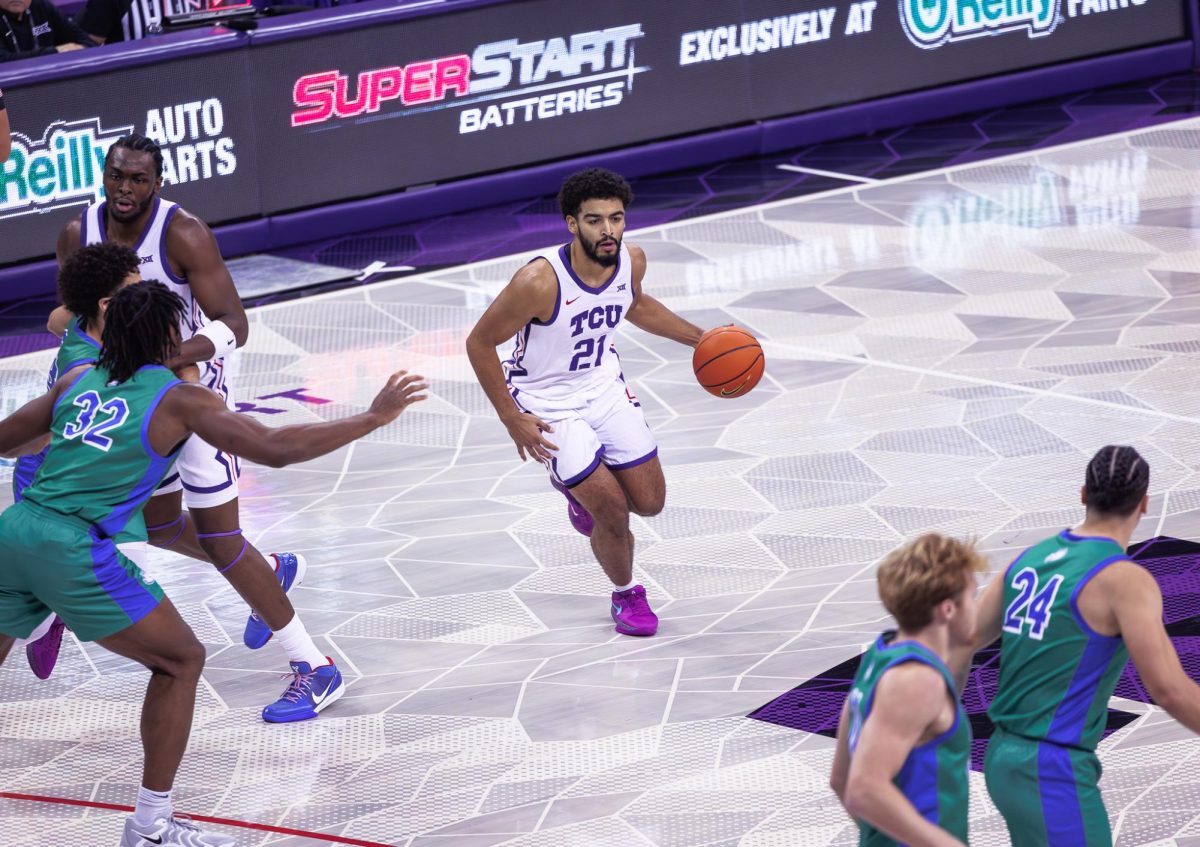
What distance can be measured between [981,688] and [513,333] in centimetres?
211

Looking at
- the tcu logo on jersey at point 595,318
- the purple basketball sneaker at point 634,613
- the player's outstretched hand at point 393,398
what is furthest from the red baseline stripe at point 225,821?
the tcu logo on jersey at point 595,318

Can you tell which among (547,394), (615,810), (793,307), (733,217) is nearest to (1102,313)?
(793,307)

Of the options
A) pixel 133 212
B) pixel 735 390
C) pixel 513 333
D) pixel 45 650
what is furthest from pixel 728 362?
pixel 45 650

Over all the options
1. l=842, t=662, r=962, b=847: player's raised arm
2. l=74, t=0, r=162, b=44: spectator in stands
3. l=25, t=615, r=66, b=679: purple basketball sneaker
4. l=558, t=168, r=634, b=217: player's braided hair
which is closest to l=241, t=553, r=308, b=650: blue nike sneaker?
l=25, t=615, r=66, b=679: purple basketball sneaker

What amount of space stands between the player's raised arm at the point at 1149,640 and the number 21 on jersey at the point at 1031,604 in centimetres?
12

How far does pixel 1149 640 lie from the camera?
12.6 feet

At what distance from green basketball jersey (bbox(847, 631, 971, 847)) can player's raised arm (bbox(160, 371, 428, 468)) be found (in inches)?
70.1

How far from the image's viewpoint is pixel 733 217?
39.9ft

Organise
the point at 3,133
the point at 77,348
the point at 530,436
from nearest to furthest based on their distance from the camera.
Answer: the point at 77,348, the point at 530,436, the point at 3,133

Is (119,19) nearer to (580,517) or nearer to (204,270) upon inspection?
(204,270)

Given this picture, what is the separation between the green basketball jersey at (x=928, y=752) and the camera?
11.7ft

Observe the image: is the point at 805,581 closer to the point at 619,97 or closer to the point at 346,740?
the point at 346,740

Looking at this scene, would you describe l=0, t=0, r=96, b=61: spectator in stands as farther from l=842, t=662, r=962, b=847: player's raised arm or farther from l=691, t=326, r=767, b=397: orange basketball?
l=842, t=662, r=962, b=847: player's raised arm

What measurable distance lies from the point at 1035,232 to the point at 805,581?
5.22m
